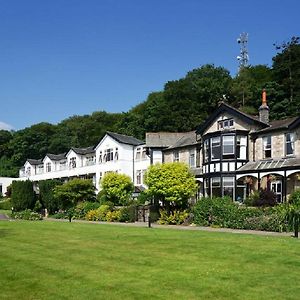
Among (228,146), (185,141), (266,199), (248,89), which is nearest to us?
(266,199)

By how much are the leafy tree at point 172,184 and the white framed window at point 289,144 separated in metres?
7.63

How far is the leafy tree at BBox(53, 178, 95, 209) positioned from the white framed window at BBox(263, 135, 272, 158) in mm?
19170

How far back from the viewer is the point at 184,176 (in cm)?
3569

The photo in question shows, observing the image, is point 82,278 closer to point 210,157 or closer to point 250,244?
point 250,244

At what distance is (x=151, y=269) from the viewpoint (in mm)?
12102

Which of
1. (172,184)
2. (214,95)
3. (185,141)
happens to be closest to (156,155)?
(185,141)

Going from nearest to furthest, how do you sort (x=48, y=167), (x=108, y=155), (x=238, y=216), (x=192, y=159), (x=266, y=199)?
(x=238, y=216) → (x=266, y=199) → (x=192, y=159) → (x=108, y=155) → (x=48, y=167)

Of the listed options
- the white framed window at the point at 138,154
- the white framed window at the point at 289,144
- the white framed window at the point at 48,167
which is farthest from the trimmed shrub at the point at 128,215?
the white framed window at the point at 48,167

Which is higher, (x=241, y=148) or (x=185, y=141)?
(x=185, y=141)

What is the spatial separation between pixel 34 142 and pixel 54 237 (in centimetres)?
8085

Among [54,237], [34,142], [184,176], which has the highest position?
[34,142]

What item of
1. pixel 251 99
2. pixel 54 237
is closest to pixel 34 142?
pixel 251 99

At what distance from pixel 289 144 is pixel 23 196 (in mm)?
29083

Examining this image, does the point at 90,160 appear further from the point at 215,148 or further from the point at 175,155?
the point at 215,148
